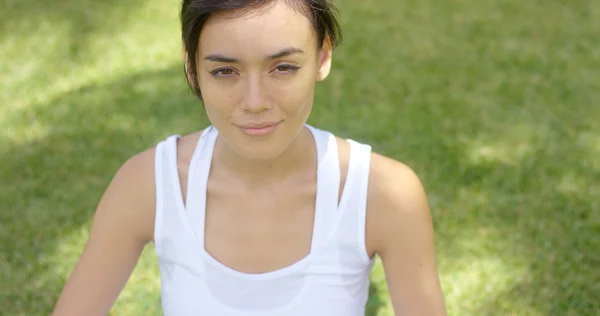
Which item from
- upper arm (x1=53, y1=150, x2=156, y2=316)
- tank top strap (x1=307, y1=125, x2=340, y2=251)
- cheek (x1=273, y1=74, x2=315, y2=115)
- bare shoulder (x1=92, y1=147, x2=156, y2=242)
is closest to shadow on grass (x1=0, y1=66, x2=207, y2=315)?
upper arm (x1=53, y1=150, x2=156, y2=316)

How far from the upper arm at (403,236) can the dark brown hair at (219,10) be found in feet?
1.32

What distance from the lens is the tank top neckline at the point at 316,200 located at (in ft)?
6.58

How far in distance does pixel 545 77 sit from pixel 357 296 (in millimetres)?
2613

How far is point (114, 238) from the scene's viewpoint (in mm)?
2111

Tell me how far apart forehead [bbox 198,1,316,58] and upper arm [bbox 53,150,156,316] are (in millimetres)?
495

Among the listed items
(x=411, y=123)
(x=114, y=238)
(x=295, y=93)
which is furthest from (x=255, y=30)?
(x=411, y=123)

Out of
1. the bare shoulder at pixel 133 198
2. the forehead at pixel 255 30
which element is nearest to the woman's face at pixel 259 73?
the forehead at pixel 255 30

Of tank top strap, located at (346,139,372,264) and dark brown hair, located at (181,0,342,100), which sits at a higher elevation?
dark brown hair, located at (181,0,342,100)

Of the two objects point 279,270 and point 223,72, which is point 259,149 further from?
point 279,270

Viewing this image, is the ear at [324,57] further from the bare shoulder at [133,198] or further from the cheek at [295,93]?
the bare shoulder at [133,198]

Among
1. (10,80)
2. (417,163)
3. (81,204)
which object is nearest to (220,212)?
(81,204)

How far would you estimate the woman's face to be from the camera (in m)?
1.70

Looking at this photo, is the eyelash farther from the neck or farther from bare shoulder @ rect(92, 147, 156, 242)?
bare shoulder @ rect(92, 147, 156, 242)

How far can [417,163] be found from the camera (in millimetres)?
3557
